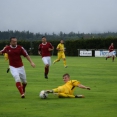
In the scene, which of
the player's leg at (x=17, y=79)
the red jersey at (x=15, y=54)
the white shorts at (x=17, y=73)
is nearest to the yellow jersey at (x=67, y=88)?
the player's leg at (x=17, y=79)

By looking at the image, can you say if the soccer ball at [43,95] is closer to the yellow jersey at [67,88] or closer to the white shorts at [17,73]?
the yellow jersey at [67,88]

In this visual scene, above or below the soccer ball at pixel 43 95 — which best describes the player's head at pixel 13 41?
above

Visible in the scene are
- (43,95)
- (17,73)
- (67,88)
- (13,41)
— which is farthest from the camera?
(17,73)

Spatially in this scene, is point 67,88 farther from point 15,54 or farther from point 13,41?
point 13,41

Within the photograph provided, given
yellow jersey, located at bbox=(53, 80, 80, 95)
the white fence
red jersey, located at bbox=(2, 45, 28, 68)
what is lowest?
the white fence

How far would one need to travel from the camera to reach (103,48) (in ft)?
260

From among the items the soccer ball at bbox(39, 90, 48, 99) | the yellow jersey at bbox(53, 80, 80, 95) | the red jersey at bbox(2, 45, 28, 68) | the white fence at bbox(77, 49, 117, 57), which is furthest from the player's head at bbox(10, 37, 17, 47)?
the white fence at bbox(77, 49, 117, 57)

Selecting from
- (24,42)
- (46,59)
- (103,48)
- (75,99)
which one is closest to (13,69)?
(75,99)

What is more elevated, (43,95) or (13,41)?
(13,41)

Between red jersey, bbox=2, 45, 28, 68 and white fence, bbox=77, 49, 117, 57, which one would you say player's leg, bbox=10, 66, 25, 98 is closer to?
red jersey, bbox=2, 45, 28, 68

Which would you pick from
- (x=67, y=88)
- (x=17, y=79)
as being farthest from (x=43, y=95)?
(x=17, y=79)

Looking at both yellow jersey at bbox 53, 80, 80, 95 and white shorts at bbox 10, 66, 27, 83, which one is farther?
Result: white shorts at bbox 10, 66, 27, 83

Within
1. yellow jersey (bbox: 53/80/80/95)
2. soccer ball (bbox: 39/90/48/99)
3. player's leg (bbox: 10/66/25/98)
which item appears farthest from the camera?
player's leg (bbox: 10/66/25/98)

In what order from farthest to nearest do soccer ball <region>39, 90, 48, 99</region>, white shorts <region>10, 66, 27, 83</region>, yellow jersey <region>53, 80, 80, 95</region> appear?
white shorts <region>10, 66, 27, 83</region>
yellow jersey <region>53, 80, 80, 95</region>
soccer ball <region>39, 90, 48, 99</region>
